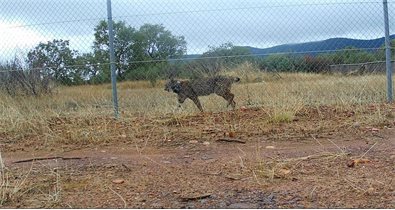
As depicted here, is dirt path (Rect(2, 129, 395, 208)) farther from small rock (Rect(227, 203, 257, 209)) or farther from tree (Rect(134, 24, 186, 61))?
tree (Rect(134, 24, 186, 61))

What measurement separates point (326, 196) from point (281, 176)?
51 cm

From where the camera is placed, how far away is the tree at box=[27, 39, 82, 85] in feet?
25.7

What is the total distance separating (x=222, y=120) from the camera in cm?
607

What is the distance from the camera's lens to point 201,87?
9.13m

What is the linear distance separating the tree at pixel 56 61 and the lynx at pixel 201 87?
6.06 ft

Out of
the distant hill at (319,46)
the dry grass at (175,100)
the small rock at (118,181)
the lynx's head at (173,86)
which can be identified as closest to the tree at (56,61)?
the dry grass at (175,100)

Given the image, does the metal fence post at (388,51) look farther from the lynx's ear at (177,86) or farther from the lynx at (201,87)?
the lynx's ear at (177,86)

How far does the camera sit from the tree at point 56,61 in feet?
25.7

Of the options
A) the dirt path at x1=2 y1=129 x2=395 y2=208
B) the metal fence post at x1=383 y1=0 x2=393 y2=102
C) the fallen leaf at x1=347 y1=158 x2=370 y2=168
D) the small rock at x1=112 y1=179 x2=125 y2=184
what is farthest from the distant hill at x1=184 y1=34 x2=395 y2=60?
the small rock at x1=112 y1=179 x2=125 y2=184

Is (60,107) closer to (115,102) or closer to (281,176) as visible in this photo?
(115,102)

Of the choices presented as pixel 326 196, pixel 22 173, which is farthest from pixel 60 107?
pixel 326 196

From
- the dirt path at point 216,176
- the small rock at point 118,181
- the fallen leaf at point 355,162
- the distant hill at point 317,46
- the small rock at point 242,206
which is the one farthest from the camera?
the distant hill at point 317,46

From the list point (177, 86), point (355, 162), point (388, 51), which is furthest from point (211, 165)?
point (177, 86)

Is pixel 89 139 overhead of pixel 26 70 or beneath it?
beneath
